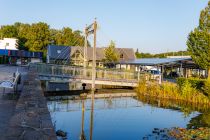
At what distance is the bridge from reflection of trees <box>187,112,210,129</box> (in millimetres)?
11412


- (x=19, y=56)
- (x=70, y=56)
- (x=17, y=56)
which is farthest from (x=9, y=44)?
(x=70, y=56)

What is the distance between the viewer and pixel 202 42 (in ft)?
105

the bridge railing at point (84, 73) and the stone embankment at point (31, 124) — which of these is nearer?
the stone embankment at point (31, 124)

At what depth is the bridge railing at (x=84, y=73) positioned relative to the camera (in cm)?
2627

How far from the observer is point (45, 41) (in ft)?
267

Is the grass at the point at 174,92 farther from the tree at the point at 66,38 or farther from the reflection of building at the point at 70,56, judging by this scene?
the tree at the point at 66,38

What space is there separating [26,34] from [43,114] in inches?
3252

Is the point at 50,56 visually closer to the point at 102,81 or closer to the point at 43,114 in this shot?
the point at 102,81

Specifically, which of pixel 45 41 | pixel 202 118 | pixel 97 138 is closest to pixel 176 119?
pixel 202 118

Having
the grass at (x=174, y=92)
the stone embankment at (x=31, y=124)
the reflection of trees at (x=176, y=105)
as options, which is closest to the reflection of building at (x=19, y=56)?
the grass at (x=174, y=92)

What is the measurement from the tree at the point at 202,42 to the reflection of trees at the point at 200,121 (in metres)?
14.5

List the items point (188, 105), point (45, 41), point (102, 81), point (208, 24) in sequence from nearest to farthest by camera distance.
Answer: point (188, 105) → point (102, 81) → point (208, 24) → point (45, 41)

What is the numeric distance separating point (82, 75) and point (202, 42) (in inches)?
567

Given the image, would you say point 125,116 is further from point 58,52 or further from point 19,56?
point 19,56
